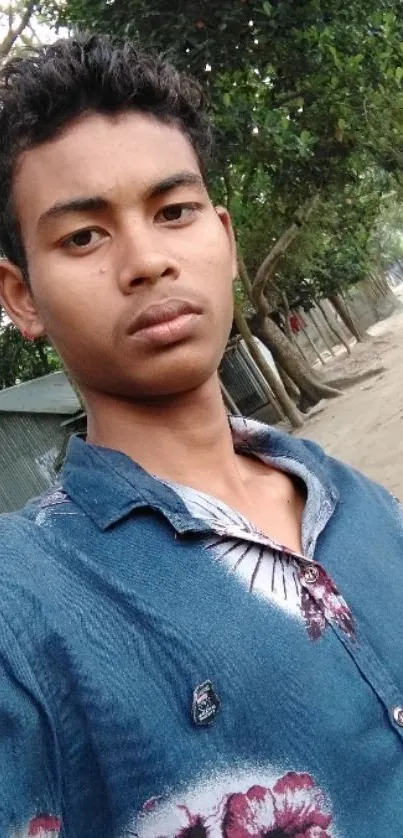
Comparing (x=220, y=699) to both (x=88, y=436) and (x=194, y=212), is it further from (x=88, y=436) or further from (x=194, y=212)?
(x=194, y=212)

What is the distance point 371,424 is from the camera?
943 centimetres

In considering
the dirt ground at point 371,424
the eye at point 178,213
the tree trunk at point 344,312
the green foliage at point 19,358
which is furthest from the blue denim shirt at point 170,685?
the tree trunk at point 344,312

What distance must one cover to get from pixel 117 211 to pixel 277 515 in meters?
0.62

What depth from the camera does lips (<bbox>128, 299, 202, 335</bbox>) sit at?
4.00ft

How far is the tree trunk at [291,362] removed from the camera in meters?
13.0

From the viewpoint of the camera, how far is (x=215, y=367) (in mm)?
1336

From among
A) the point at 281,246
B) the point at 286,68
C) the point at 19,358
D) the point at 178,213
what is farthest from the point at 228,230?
the point at 19,358

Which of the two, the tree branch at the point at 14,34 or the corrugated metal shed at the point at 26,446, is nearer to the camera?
the tree branch at the point at 14,34

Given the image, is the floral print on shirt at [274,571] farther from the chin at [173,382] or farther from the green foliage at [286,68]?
the green foliage at [286,68]

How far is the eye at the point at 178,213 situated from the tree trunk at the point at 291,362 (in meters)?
11.6

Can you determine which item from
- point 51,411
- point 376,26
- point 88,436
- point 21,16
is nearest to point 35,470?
point 51,411

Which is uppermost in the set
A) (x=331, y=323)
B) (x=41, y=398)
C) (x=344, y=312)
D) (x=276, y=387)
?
(x=41, y=398)

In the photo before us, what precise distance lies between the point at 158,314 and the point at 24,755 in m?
0.68

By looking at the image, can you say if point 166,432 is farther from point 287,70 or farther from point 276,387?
point 276,387
